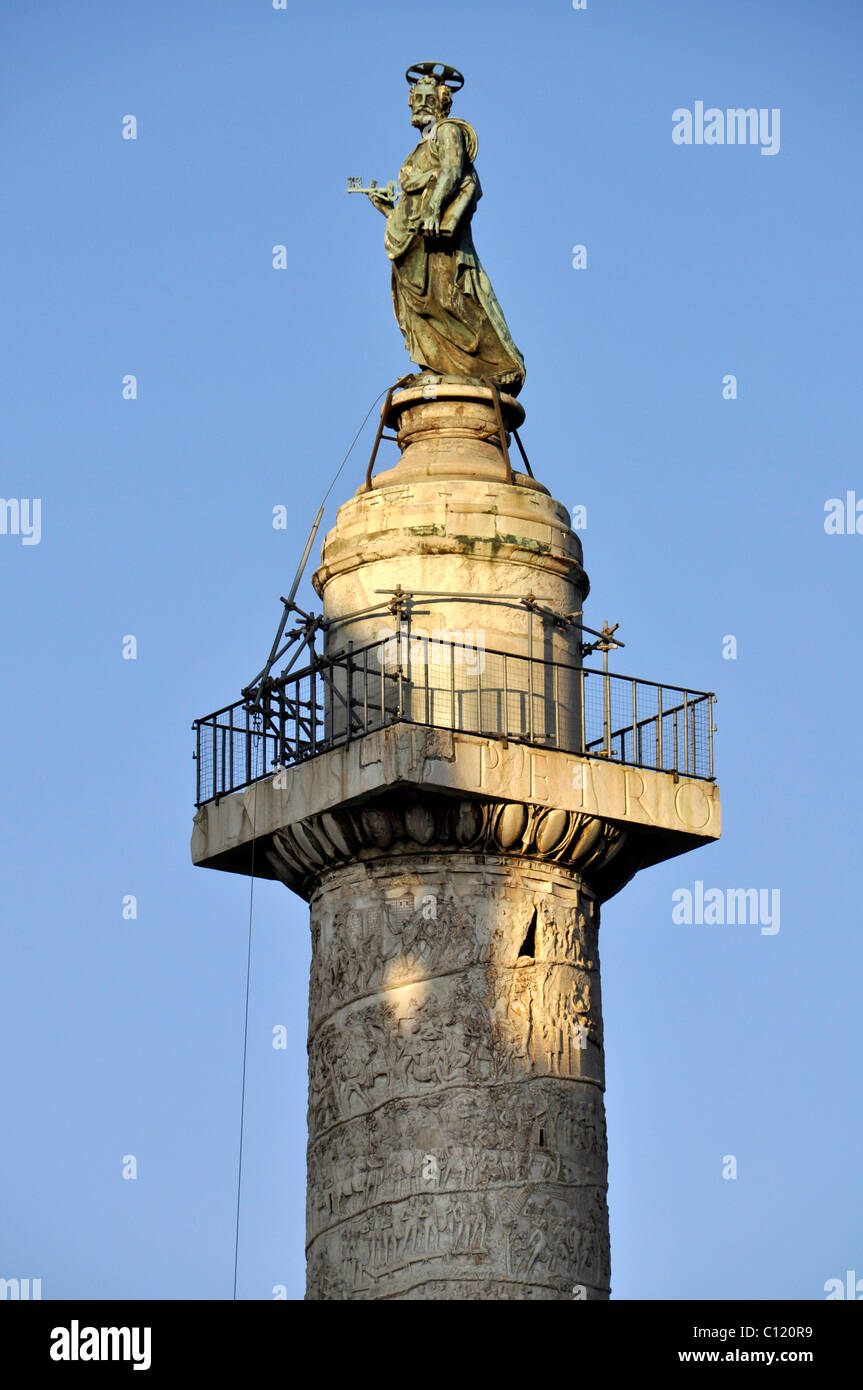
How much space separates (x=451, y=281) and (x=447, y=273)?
0.12 meters

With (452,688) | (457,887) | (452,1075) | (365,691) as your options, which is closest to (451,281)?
(452,688)

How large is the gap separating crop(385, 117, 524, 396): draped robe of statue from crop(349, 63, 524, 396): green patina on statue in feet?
0.04

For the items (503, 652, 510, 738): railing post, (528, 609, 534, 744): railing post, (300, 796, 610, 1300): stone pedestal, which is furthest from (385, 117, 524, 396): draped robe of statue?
(300, 796, 610, 1300): stone pedestal

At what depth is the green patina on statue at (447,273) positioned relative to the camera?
140ft

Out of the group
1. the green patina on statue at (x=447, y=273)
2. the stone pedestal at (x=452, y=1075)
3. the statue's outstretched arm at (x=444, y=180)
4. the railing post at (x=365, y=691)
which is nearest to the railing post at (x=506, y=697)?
the stone pedestal at (x=452, y=1075)

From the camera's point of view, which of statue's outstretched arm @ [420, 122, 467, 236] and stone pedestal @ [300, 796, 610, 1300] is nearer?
stone pedestal @ [300, 796, 610, 1300]

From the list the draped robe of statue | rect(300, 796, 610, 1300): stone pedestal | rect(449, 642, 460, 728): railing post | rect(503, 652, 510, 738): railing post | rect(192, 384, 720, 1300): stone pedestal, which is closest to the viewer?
rect(300, 796, 610, 1300): stone pedestal

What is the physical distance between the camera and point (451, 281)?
42.9 m

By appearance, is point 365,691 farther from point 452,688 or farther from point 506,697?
point 506,697

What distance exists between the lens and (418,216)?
140 feet

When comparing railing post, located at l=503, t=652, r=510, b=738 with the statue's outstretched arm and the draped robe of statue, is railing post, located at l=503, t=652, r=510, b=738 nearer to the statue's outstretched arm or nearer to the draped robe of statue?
the draped robe of statue

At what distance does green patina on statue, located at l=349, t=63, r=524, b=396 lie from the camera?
42.8 m

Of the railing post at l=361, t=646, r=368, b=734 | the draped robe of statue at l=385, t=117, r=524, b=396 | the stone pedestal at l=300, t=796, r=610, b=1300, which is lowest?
the stone pedestal at l=300, t=796, r=610, b=1300
